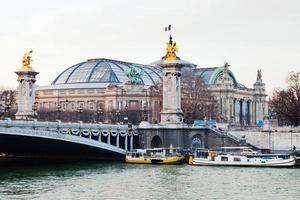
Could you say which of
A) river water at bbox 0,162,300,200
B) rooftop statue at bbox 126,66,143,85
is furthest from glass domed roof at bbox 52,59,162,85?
river water at bbox 0,162,300,200

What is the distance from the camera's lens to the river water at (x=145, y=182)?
3606 cm

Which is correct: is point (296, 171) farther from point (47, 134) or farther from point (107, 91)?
point (107, 91)

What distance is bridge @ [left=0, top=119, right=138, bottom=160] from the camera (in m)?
53.7

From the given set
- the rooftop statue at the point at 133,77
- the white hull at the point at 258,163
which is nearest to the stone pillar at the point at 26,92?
the white hull at the point at 258,163

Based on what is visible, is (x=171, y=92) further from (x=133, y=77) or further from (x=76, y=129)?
(x=133, y=77)

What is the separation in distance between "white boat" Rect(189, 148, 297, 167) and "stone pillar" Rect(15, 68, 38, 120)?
22817 millimetres

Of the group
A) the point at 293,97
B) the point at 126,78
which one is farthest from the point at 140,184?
the point at 126,78

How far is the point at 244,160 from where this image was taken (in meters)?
55.4

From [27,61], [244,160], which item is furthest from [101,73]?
[244,160]

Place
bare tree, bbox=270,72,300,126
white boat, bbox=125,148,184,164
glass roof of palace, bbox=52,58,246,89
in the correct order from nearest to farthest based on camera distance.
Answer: white boat, bbox=125,148,184,164
bare tree, bbox=270,72,300,126
glass roof of palace, bbox=52,58,246,89

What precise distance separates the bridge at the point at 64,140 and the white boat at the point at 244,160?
28.6 ft

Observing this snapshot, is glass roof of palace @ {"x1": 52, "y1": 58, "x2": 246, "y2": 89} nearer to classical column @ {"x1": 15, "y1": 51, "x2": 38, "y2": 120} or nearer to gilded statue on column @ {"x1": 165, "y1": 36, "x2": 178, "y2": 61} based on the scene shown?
classical column @ {"x1": 15, "y1": 51, "x2": 38, "y2": 120}

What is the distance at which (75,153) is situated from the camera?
64.4 metres

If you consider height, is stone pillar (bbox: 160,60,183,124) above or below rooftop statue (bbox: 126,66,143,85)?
below
